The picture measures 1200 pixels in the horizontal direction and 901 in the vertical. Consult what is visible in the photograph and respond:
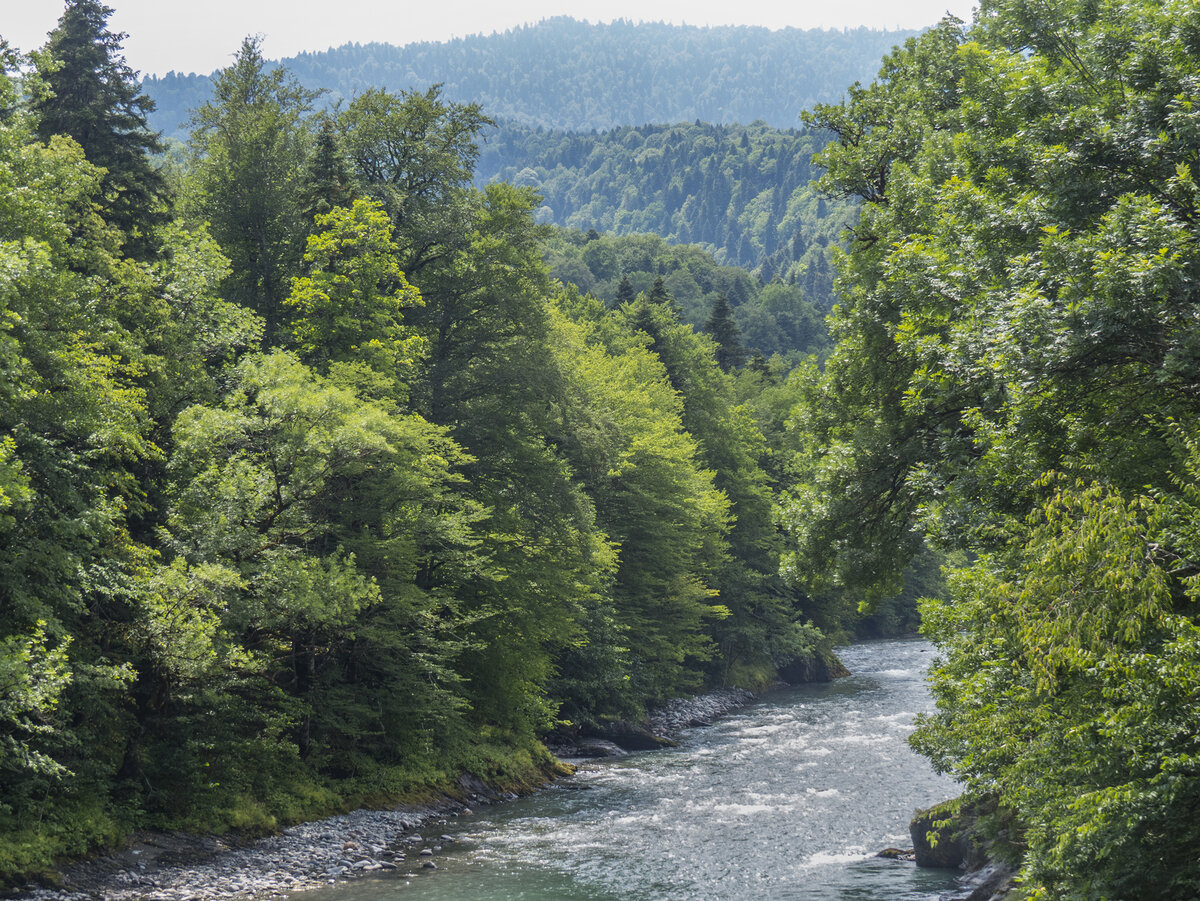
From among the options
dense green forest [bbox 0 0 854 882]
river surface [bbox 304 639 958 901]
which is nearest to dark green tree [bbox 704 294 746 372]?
dense green forest [bbox 0 0 854 882]

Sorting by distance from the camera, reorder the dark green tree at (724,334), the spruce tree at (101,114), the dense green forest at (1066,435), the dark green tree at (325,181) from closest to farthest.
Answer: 1. the dense green forest at (1066,435)
2. the spruce tree at (101,114)
3. the dark green tree at (325,181)
4. the dark green tree at (724,334)

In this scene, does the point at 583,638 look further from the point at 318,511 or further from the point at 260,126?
the point at 260,126

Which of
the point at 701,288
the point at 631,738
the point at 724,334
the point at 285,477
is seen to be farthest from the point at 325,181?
the point at 701,288

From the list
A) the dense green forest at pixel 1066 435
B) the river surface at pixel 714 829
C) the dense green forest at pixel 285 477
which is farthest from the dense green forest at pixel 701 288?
the dense green forest at pixel 1066 435

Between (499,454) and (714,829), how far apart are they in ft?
50.8

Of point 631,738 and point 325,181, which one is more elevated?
point 325,181

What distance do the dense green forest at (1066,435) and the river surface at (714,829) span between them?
4117 millimetres

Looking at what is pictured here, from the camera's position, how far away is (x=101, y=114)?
99.8 ft

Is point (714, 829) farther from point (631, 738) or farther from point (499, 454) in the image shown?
point (499, 454)

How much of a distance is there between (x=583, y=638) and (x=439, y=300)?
13471 mm

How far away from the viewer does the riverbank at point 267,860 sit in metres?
18.3

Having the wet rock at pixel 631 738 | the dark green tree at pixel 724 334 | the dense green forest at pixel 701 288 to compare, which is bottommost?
the wet rock at pixel 631 738

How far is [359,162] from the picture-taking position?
3662 cm

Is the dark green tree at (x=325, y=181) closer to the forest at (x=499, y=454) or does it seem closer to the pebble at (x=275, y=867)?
the forest at (x=499, y=454)
